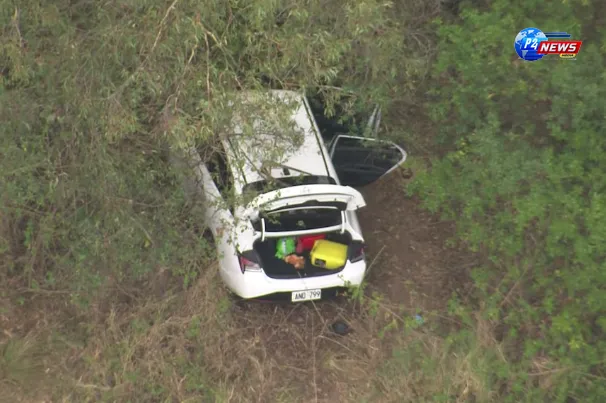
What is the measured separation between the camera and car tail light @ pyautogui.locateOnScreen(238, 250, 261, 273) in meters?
6.32

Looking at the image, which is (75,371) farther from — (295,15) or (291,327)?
(295,15)

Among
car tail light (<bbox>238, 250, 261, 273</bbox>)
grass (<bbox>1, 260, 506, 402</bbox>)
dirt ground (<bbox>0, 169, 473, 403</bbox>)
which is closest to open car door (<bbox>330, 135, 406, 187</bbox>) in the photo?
dirt ground (<bbox>0, 169, 473, 403</bbox>)

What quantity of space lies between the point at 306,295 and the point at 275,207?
122 centimetres

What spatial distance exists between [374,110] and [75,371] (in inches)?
179

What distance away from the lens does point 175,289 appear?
6570 mm

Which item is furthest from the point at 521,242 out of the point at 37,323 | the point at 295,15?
the point at 37,323

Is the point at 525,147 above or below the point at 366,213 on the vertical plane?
above

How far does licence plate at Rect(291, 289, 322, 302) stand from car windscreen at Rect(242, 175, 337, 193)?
122 cm

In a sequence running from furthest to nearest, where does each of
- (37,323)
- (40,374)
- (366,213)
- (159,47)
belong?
(366,213), (37,323), (40,374), (159,47)

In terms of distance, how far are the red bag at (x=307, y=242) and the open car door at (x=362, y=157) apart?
1.09 m

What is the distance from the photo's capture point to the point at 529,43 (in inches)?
262

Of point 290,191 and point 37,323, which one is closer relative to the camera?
point 290,191

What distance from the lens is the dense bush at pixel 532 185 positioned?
5883 mm

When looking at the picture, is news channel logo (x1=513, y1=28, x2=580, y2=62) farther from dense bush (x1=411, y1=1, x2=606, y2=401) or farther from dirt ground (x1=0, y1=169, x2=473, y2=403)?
dirt ground (x1=0, y1=169, x2=473, y2=403)
